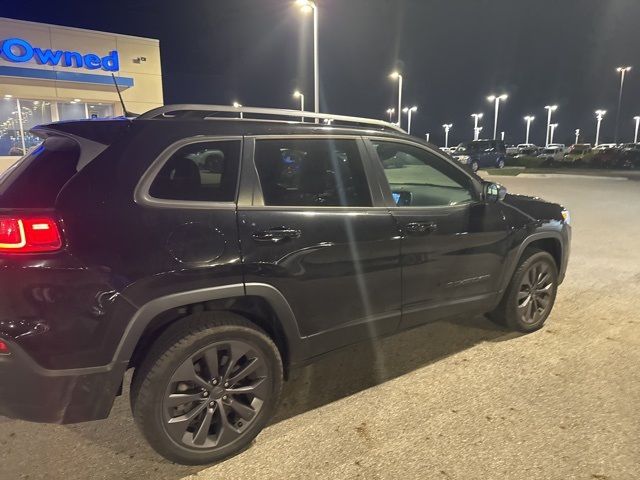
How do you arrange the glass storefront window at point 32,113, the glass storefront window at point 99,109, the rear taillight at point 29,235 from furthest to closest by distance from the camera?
the glass storefront window at point 99,109 < the glass storefront window at point 32,113 < the rear taillight at point 29,235

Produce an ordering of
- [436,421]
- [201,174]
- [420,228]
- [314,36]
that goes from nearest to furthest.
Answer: [201,174] < [436,421] < [420,228] < [314,36]

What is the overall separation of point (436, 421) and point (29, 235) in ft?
8.18

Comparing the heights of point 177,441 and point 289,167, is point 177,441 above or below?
below

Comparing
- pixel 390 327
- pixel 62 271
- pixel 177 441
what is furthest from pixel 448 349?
pixel 62 271

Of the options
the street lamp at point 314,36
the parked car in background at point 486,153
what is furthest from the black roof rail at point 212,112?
the parked car in background at point 486,153

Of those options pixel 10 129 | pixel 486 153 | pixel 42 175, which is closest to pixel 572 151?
pixel 486 153

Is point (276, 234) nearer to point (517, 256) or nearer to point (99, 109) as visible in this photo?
point (517, 256)

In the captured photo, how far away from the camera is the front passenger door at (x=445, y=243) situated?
3428mm

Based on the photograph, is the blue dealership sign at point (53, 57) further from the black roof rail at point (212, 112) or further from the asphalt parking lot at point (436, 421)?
the asphalt parking lot at point (436, 421)

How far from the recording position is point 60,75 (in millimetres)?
20797

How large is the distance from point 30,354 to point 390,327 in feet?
7.00

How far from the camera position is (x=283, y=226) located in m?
2.81

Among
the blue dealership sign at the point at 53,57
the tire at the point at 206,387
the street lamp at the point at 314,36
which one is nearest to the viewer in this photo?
the tire at the point at 206,387

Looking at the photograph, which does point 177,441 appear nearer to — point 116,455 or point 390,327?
point 116,455
